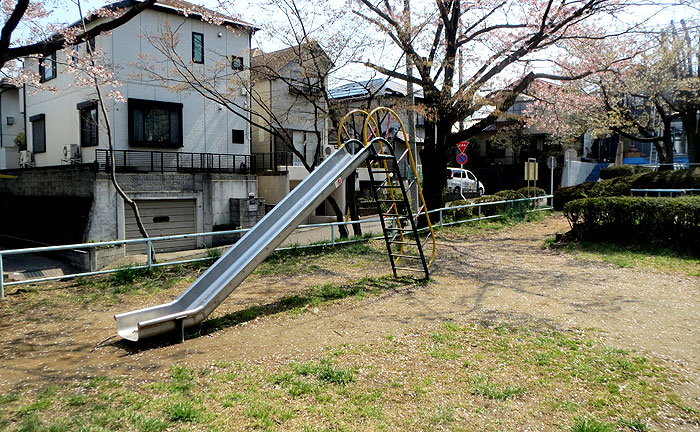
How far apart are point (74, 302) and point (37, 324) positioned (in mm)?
1005

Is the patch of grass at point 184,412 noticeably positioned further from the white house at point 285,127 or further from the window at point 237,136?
the window at point 237,136

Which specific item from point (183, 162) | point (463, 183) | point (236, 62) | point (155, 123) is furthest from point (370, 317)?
point (463, 183)

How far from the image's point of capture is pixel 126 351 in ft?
17.2

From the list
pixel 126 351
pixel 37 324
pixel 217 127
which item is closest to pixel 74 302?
pixel 37 324

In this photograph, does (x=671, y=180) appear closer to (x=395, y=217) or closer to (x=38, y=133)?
(x=395, y=217)

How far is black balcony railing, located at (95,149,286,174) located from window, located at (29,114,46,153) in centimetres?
659

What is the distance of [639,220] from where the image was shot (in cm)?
1142

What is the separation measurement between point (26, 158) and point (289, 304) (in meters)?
23.2

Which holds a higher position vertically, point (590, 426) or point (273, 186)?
point (273, 186)

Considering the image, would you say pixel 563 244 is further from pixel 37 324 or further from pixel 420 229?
pixel 37 324

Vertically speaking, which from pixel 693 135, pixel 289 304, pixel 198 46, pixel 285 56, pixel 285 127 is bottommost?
pixel 289 304

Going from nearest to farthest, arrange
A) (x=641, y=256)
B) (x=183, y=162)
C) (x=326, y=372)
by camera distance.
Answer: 1. (x=326, y=372)
2. (x=641, y=256)
3. (x=183, y=162)

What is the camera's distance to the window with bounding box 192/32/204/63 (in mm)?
20906

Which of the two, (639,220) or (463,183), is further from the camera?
(463,183)
